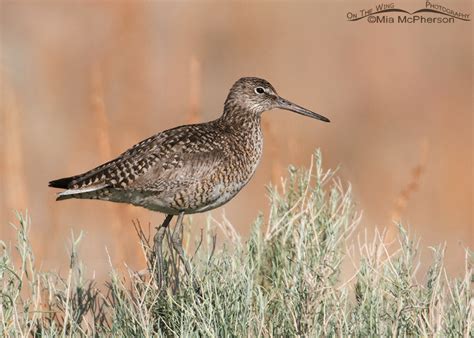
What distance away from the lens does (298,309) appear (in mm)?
4734

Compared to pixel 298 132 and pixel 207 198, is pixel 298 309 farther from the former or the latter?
pixel 298 132

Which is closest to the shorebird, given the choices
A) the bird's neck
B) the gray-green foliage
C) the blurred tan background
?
the bird's neck

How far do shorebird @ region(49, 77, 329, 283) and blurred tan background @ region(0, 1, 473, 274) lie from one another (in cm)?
344

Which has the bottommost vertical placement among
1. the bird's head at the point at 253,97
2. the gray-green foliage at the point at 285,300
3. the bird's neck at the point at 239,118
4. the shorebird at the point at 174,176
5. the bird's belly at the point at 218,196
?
the gray-green foliage at the point at 285,300

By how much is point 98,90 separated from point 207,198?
1298 mm

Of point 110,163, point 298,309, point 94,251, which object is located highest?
point 110,163

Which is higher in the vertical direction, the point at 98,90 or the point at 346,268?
the point at 98,90

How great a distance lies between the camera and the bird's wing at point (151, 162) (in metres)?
6.12

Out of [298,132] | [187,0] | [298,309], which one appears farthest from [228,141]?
[187,0]

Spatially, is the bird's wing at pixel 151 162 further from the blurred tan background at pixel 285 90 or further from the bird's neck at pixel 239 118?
the blurred tan background at pixel 285 90

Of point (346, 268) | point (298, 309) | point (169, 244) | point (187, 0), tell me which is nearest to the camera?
point (298, 309)

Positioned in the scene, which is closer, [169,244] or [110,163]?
[169,244]

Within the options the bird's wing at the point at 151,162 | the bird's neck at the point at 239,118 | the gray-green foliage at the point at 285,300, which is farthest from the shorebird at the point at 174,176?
the gray-green foliage at the point at 285,300

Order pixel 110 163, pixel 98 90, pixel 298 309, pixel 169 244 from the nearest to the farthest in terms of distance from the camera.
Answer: pixel 298 309 → pixel 169 244 → pixel 110 163 → pixel 98 90
